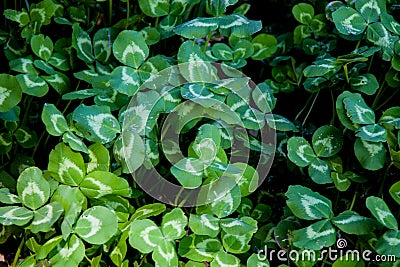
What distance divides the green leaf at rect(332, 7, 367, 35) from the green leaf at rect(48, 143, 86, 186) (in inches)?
24.7

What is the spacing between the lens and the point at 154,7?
1363 millimetres

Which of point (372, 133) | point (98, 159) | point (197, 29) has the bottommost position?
point (98, 159)

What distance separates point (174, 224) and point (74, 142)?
0.83 feet

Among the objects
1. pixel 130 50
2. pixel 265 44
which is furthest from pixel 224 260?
pixel 265 44

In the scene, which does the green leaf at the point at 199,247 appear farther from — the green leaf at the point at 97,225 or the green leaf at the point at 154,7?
the green leaf at the point at 154,7

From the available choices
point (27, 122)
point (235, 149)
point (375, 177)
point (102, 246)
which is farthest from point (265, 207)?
point (27, 122)

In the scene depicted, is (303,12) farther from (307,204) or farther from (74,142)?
(74,142)

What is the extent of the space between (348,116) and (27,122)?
2.48 feet

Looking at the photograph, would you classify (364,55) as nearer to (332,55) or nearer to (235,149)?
(332,55)

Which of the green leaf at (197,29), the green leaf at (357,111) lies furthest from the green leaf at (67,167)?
the green leaf at (357,111)

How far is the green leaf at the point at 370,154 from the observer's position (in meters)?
1.13

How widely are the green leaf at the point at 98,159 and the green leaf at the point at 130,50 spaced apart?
22 centimetres

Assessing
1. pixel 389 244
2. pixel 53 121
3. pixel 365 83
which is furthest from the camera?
pixel 365 83

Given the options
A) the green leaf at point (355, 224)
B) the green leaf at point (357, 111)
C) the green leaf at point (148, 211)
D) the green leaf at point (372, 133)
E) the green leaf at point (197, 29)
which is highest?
the green leaf at point (197, 29)
